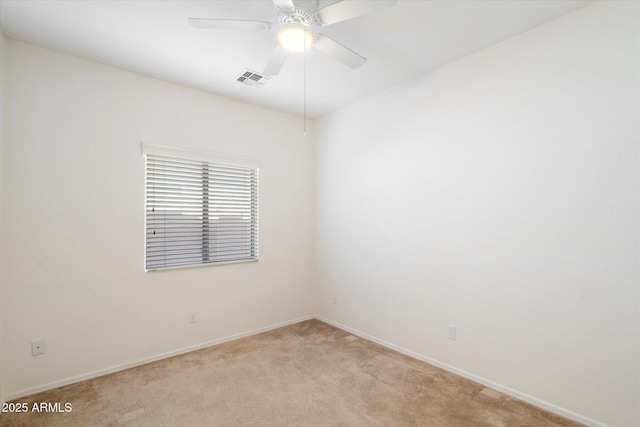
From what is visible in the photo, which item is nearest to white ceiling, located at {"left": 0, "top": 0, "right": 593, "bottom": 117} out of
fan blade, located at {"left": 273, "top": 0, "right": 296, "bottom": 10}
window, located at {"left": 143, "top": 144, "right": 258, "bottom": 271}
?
fan blade, located at {"left": 273, "top": 0, "right": 296, "bottom": 10}

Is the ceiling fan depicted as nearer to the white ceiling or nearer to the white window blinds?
the white ceiling

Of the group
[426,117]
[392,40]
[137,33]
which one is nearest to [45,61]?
[137,33]

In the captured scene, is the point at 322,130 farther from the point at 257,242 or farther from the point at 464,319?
the point at 464,319

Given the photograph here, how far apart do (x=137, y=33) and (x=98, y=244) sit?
1.78 m

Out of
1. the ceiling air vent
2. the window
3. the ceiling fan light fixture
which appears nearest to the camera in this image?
the ceiling fan light fixture

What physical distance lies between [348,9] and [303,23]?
32cm

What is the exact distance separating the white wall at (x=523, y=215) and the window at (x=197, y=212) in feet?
4.98

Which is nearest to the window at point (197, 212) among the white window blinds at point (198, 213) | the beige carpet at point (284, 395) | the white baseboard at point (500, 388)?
the white window blinds at point (198, 213)

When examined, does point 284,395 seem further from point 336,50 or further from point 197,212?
point 336,50

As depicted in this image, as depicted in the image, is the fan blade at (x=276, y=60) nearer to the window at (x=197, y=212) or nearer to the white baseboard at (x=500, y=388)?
the window at (x=197, y=212)

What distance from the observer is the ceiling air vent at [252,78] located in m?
2.84

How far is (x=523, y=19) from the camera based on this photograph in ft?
6.93

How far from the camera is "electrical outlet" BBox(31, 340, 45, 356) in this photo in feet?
7.78

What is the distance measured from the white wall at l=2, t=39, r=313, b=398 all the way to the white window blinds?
0.40ft
